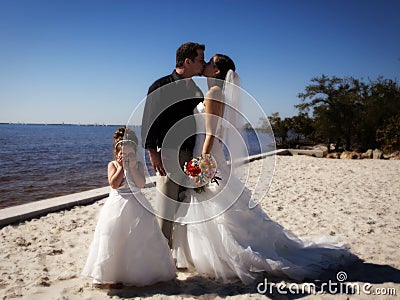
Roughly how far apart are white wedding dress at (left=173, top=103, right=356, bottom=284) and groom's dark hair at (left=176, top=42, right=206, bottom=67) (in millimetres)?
534

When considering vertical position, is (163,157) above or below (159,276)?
above

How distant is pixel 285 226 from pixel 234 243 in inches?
81.4

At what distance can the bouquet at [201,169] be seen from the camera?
10.0 ft

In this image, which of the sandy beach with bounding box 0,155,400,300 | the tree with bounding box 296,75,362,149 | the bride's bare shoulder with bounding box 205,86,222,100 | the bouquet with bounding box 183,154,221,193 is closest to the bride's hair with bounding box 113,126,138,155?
the bouquet with bounding box 183,154,221,193

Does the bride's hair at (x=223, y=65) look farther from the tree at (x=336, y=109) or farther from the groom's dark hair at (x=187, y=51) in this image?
the tree at (x=336, y=109)

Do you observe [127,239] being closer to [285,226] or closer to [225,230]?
[225,230]

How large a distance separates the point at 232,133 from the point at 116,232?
1.53 meters

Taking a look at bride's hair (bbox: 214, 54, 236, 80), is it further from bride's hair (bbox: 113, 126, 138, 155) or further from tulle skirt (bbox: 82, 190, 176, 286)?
tulle skirt (bbox: 82, 190, 176, 286)

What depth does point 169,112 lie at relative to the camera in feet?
10.4

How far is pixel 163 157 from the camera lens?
3217 millimetres

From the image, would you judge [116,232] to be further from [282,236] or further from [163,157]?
[282,236]

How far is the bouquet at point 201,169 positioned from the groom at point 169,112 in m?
0.22

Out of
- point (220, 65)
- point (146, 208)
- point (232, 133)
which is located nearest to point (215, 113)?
point (232, 133)

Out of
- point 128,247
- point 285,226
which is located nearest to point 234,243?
point 128,247
